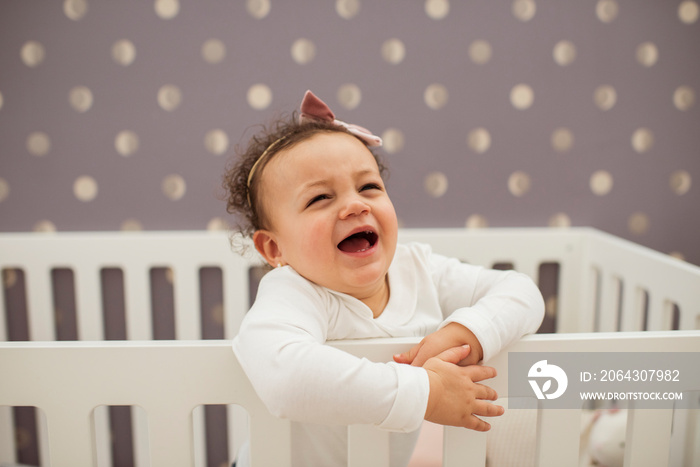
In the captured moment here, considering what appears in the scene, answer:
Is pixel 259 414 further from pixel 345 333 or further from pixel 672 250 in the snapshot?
pixel 672 250

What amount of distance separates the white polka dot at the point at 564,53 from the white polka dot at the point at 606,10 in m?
0.10

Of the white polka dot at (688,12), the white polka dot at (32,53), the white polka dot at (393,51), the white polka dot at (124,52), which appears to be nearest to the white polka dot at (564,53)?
the white polka dot at (688,12)

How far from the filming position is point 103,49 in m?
1.08

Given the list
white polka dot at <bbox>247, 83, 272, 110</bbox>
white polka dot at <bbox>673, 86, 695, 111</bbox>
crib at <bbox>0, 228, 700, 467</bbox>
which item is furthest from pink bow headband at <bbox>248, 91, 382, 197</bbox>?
white polka dot at <bbox>673, 86, 695, 111</bbox>

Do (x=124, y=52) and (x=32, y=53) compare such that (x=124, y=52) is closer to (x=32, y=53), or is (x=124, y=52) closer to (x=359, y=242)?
(x=32, y=53)

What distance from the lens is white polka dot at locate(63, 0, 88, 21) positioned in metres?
1.06

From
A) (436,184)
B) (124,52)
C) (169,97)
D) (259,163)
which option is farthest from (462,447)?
(124,52)

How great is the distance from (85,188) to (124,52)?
1.12ft

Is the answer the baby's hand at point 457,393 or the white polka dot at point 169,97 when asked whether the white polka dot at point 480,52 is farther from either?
the baby's hand at point 457,393

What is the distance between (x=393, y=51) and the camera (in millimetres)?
1104

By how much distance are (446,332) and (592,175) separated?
2.82 feet

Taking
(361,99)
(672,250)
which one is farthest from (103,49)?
(672,250)

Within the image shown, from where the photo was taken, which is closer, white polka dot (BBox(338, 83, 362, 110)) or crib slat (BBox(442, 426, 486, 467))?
crib slat (BBox(442, 426, 486, 467))

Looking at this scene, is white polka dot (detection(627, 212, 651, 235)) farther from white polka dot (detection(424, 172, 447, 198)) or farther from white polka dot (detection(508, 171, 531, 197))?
white polka dot (detection(424, 172, 447, 198))
